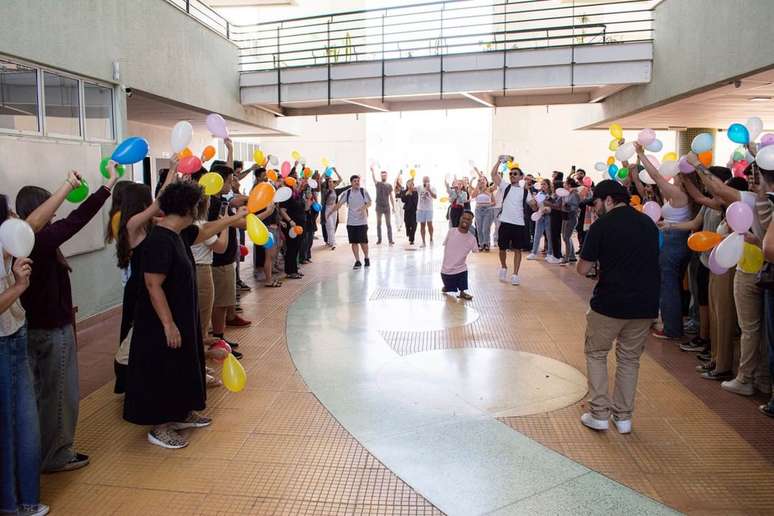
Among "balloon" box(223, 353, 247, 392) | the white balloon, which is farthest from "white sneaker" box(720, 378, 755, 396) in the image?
the white balloon

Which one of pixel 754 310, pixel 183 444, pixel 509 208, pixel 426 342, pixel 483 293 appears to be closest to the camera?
pixel 183 444

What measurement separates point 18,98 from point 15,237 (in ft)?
14.4

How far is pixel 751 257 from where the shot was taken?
4301 mm

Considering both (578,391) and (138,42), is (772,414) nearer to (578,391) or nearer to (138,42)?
(578,391)

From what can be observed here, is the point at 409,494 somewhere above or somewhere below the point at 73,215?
below

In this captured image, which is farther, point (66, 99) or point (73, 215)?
point (66, 99)

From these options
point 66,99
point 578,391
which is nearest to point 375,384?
point 578,391

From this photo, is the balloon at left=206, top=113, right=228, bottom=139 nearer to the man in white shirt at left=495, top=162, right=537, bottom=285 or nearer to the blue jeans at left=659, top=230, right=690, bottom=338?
the blue jeans at left=659, top=230, right=690, bottom=338

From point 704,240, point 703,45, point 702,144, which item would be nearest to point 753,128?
point 702,144

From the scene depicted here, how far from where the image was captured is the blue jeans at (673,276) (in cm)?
640

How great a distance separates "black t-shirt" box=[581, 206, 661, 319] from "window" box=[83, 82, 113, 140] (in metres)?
6.27

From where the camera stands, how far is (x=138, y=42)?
27.8ft

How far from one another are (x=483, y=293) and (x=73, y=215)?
21.7ft

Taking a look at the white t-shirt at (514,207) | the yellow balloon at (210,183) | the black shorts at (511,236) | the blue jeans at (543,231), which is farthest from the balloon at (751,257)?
the blue jeans at (543,231)
